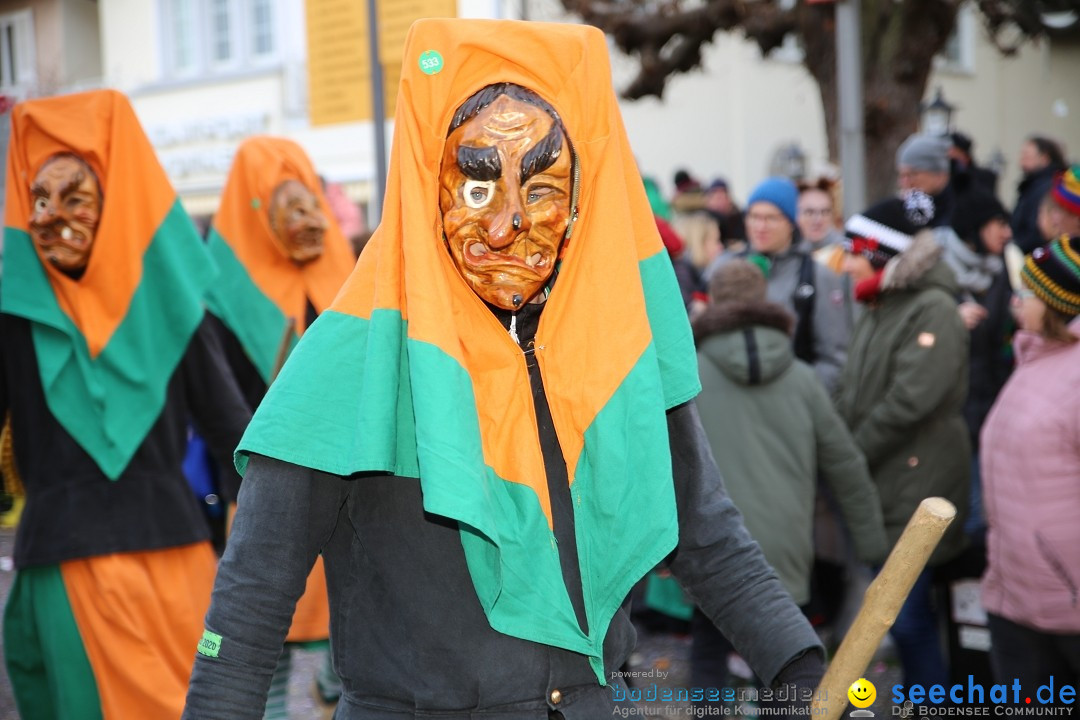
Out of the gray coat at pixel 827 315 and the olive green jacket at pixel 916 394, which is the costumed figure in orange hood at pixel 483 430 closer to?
the olive green jacket at pixel 916 394

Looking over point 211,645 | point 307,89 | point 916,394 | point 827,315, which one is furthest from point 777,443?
point 307,89

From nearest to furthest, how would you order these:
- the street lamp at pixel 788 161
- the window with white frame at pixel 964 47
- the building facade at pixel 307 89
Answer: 1. the street lamp at pixel 788 161
2. the building facade at pixel 307 89
3. the window with white frame at pixel 964 47

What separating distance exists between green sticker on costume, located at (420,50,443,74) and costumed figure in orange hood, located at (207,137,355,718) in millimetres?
3192

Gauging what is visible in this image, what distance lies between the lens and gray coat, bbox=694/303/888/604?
4.57m

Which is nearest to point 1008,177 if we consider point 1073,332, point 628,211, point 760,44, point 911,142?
point 760,44

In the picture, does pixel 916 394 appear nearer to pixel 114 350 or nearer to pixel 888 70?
pixel 114 350

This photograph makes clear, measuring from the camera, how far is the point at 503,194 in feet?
7.02

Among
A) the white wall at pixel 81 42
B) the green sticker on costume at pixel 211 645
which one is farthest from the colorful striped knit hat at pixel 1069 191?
the white wall at pixel 81 42

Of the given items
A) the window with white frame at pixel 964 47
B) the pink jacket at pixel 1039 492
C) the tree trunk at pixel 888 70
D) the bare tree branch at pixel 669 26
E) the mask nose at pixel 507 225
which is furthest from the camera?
the window with white frame at pixel 964 47

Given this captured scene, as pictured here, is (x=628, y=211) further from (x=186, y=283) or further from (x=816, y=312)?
(x=816, y=312)

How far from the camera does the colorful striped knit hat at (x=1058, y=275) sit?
398 cm

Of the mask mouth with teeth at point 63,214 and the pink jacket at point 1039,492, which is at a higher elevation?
the mask mouth with teeth at point 63,214

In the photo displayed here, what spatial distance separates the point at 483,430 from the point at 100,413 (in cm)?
202

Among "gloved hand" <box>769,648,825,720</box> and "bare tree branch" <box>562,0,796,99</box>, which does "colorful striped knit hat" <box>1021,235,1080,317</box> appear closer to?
"gloved hand" <box>769,648,825,720</box>
